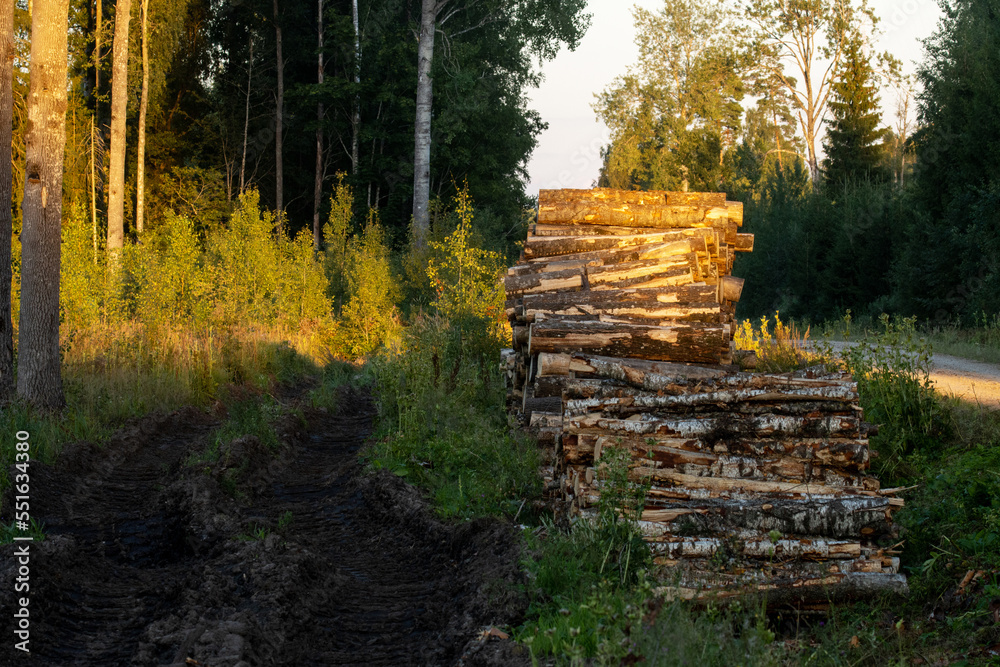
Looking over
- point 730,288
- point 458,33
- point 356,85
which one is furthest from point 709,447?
point 356,85

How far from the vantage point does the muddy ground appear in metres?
3.98

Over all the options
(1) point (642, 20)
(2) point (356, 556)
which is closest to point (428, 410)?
(2) point (356, 556)

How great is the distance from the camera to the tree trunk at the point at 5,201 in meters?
9.09

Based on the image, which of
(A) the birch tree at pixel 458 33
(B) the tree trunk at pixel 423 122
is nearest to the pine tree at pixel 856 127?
(A) the birch tree at pixel 458 33

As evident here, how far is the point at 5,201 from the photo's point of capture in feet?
31.0

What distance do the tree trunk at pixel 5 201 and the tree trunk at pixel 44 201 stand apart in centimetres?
37

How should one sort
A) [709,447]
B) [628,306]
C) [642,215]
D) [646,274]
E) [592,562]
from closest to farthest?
[592,562] → [709,447] → [628,306] → [646,274] → [642,215]

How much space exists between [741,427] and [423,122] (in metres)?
18.3

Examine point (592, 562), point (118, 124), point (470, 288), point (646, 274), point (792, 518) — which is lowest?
point (592, 562)

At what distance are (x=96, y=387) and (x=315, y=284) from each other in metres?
9.18

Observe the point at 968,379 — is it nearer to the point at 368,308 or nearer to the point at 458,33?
the point at 368,308

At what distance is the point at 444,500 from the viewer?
6.36 meters

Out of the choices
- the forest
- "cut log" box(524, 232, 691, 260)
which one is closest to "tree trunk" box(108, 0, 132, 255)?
the forest

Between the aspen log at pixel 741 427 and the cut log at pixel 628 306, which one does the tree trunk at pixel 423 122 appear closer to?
the cut log at pixel 628 306
